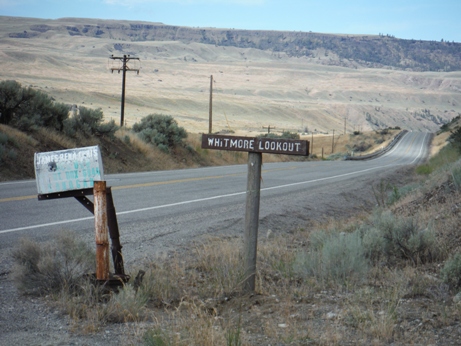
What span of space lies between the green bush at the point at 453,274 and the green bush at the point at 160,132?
22.4m

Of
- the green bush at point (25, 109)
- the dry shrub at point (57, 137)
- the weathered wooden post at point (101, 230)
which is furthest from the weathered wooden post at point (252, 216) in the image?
the dry shrub at point (57, 137)

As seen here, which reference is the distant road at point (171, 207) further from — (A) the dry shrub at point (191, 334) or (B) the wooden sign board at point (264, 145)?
(A) the dry shrub at point (191, 334)

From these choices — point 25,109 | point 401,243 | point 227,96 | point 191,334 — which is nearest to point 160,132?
point 25,109

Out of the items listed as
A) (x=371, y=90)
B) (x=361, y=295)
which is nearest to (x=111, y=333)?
(x=361, y=295)

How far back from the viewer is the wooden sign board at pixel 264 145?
5957 mm

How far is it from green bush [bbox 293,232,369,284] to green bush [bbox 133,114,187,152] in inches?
840

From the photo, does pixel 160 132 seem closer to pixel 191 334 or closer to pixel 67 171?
pixel 67 171

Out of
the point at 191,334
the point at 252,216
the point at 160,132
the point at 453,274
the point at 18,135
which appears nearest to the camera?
the point at 191,334

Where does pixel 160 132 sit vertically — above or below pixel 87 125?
below

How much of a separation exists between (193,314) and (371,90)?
191881mm

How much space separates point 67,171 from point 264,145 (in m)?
1.92

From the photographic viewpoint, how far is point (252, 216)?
6.19 metres

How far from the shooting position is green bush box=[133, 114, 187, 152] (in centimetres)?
2827

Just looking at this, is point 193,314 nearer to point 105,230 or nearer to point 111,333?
point 111,333
